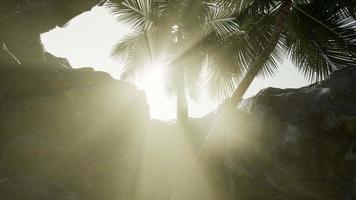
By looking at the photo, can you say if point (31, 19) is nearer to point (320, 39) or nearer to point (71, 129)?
point (71, 129)

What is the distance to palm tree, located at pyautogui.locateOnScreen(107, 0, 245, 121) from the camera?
906cm

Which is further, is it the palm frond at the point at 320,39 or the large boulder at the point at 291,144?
the palm frond at the point at 320,39

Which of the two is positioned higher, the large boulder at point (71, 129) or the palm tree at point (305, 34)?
the palm tree at point (305, 34)

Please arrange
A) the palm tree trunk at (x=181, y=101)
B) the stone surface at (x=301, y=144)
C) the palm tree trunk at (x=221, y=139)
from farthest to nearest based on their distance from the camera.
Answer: the palm tree trunk at (x=181, y=101) < the palm tree trunk at (x=221, y=139) < the stone surface at (x=301, y=144)

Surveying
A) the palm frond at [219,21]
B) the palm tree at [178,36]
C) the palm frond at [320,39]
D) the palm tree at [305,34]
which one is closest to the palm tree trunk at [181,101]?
the palm tree at [178,36]

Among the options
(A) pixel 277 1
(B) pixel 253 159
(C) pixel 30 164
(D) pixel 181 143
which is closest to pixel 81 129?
(C) pixel 30 164

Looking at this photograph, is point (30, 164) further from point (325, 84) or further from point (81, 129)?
point (325, 84)

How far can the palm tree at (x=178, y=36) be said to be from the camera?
9062 mm

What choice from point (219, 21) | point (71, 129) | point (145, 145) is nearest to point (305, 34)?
point (219, 21)

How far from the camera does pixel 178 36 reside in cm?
988

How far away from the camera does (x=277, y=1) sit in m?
7.76

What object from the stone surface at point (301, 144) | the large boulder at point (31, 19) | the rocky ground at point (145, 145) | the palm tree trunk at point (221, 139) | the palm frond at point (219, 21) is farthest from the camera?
the palm frond at point (219, 21)

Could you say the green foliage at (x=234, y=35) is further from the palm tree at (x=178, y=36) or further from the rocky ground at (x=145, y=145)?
the rocky ground at (x=145, y=145)

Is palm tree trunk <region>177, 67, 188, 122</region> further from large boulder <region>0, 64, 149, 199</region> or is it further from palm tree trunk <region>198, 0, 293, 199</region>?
palm tree trunk <region>198, 0, 293, 199</region>
